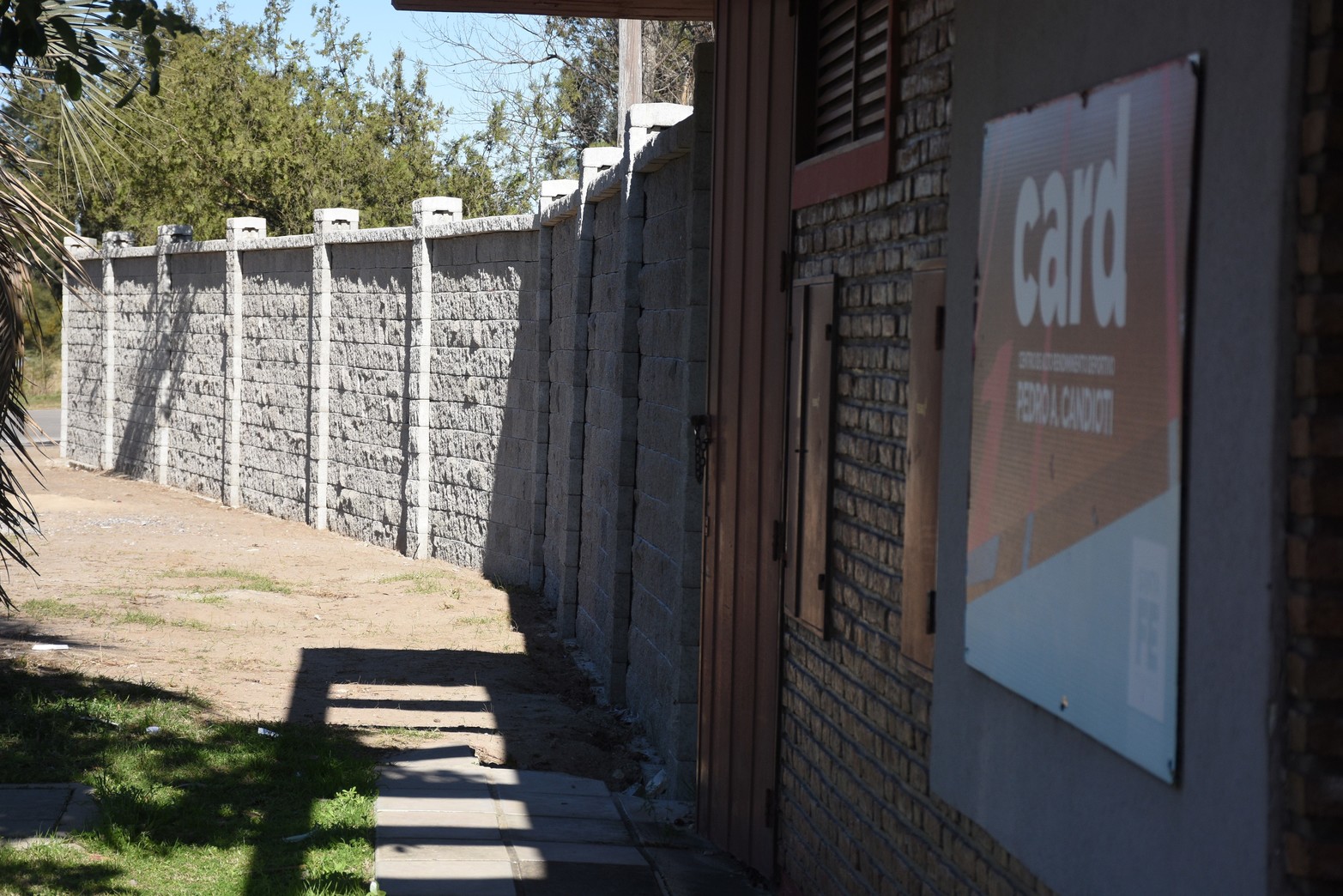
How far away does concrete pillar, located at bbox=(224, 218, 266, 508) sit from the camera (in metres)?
17.2

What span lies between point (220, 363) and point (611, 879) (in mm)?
13931

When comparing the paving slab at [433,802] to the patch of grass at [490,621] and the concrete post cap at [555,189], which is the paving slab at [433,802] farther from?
the concrete post cap at [555,189]

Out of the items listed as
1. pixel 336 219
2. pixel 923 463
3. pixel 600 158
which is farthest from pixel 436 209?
pixel 923 463

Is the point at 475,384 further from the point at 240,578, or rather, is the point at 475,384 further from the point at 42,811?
the point at 42,811

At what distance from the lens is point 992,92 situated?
125 inches

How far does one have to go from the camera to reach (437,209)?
1338 centimetres

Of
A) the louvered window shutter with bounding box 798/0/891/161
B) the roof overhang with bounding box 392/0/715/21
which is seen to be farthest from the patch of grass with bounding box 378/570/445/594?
the louvered window shutter with bounding box 798/0/891/161

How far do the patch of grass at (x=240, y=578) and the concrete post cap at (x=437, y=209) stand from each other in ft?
11.9

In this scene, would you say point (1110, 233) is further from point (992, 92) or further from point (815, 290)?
point (815, 290)

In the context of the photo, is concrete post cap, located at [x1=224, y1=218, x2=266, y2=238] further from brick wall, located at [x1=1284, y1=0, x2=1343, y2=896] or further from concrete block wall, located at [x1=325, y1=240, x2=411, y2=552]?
brick wall, located at [x1=1284, y1=0, x2=1343, y2=896]

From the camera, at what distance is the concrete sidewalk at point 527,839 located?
4.93 metres

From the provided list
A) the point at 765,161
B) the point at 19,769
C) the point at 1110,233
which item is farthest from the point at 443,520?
the point at 1110,233

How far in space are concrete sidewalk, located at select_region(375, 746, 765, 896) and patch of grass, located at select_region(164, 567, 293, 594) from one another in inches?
222

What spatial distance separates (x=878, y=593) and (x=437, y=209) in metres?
10.0
